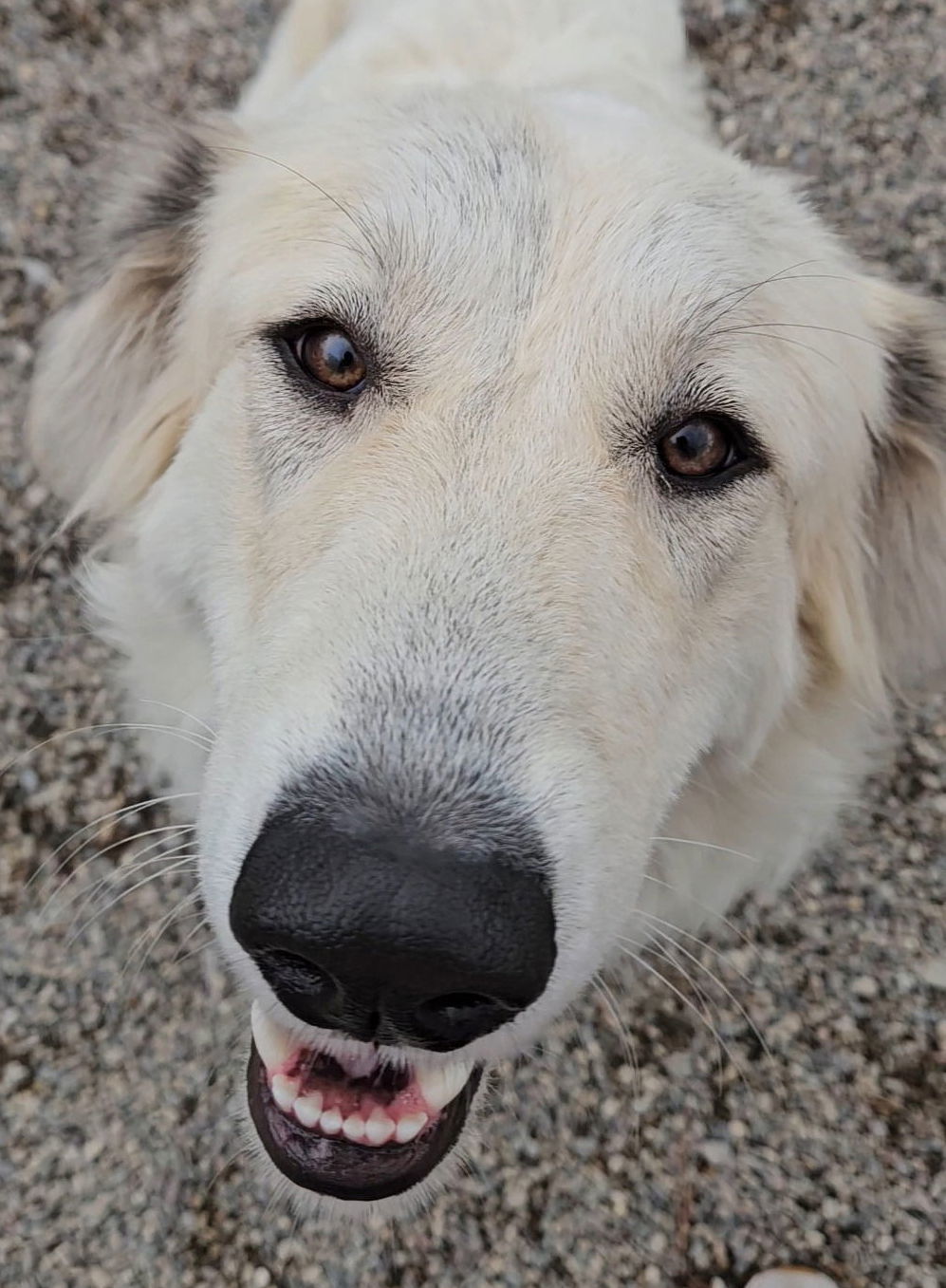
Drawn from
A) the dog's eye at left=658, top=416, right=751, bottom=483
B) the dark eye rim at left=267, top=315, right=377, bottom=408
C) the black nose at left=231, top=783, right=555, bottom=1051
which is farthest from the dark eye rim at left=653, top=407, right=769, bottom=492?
the black nose at left=231, top=783, right=555, bottom=1051

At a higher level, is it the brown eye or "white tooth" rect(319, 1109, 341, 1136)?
the brown eye

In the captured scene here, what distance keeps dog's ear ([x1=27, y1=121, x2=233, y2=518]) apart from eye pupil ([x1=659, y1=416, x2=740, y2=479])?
1033 mm

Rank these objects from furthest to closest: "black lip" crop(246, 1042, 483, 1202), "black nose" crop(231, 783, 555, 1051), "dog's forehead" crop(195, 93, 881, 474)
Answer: "black lip" crop(246, 1042, 483, 1202), "dog's forehead" crop(195, 93, 881, 474), "black nose" crop(231, 783, 555, 1051)

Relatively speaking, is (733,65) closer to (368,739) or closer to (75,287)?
(75,287)

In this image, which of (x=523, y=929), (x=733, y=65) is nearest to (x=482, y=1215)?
(x=523, y=929)

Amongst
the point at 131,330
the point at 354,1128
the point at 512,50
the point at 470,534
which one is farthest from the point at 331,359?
the point at 512,50

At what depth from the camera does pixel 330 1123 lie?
5.87 feet

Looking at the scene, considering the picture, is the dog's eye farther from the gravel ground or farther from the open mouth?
the gravel ground

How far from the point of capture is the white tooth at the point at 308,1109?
70.6 inches

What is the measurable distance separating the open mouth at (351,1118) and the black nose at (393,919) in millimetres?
499

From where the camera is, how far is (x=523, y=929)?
4.14 feet

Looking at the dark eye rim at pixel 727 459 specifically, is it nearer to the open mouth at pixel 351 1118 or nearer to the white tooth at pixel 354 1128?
the open mouth at pixel 351 1118

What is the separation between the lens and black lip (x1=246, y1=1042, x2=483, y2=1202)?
5.77 feet

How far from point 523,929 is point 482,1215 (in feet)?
6.12
